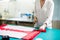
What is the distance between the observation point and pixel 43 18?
194cm

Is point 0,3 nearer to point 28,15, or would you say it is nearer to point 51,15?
point 28,15

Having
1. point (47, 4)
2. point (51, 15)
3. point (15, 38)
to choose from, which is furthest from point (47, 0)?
point (15, 38)

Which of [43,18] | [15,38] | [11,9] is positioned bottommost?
[15,38]

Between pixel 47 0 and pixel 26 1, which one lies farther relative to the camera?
pixel 26 1

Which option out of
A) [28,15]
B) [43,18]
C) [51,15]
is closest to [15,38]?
[43,18]

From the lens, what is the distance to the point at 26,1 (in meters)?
2.53

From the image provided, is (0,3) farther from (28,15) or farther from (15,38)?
(15,38)

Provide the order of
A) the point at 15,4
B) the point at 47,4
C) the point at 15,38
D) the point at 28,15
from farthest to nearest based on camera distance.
→ the point at 15,4 → the point at 28,15 → the point at 47,4 → the point at 15,38

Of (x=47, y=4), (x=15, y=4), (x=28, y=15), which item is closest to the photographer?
(x=47, y=4)

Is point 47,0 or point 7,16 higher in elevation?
point 47,0

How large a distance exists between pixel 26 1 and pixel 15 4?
0.94 feet

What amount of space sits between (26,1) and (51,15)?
811 millimetres

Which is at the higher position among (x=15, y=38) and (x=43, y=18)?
(x=43, y=18)

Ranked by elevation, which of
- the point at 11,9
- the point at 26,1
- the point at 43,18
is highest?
the point at 26,1
